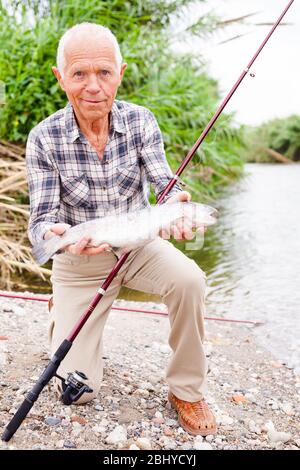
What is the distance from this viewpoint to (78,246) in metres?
2.40

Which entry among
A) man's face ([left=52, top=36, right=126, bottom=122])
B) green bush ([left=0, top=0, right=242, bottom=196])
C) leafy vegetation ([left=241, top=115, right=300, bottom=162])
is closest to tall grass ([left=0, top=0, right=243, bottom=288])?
green bush ([left=0, top=0, right=242, bottom=196])

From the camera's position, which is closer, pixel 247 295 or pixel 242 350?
pixel 242 350

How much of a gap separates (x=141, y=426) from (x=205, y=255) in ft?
15.2

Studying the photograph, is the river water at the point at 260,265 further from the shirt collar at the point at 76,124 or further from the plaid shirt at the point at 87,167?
the shirt collar at the point at 76,124

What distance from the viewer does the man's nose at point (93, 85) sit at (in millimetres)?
2637

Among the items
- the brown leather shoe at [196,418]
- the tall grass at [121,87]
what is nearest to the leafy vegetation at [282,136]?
the tall grass at [121,87]

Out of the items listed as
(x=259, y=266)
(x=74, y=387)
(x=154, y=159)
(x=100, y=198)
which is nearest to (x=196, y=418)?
(x=74, y=387)

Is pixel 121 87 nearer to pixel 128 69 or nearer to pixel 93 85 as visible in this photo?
pixel 128 69

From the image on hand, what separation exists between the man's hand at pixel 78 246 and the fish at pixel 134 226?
0.02 m

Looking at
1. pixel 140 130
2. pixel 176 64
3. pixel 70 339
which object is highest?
pixel 176 64

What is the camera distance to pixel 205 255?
712cm

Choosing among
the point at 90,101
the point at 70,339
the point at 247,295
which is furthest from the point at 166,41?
the point at 70,339

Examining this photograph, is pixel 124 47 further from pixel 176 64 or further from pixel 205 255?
pixel 205 255
